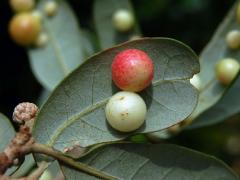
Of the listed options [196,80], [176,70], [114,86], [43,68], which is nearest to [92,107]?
[114,86]

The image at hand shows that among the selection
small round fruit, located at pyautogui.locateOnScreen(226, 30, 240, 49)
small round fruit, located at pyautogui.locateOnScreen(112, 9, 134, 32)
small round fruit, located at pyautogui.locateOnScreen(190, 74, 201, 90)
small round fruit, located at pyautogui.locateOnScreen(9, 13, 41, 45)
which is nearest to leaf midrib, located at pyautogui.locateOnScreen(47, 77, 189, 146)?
small round fruit, located at pyautogui.locateOnScreen(190, 74, 201, 90)

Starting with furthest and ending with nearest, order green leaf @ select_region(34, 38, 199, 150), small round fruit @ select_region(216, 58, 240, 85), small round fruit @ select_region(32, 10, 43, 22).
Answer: small round fruit @ select_region(32, 10, 43, 22)
small round fruit @ select_region(216, 58, 240, 85)
green leaf @ select_region(34, 38, 199, 150)

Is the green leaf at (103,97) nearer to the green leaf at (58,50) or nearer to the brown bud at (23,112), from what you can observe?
the brown bud at (23,112)

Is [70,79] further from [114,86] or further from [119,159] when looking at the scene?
[119,159]

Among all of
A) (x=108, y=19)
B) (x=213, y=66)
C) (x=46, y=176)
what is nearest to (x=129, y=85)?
(x=46, y=176)

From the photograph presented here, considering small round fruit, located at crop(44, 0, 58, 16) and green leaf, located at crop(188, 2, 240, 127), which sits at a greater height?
small round fruit, located at crop(44, 0, 58, 16)

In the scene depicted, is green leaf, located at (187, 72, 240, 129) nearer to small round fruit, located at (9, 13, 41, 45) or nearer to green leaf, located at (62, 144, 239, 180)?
green leaf, located at (62, 144, 239, 180)
